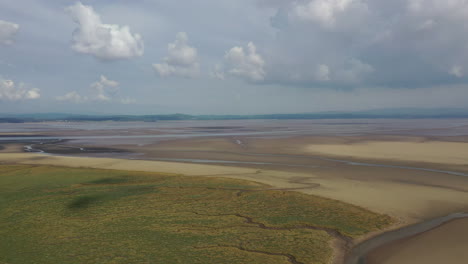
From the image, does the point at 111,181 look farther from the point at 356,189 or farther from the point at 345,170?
the point at 345,170

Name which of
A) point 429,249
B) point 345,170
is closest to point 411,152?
point 345,170

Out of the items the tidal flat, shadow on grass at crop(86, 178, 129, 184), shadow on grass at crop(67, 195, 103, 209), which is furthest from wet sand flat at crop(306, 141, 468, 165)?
shadow on grass at crop(67, 195, 103, 209)

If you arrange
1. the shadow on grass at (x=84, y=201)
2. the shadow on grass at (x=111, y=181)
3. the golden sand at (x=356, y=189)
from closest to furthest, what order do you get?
1. the golden sand at (x=356, y=189)
2. the shadow on grass at (x=84, y=201)
3. the shadow on grass at (x=111, y=181)

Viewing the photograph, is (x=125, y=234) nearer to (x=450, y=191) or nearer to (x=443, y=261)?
(x=443, y=261)

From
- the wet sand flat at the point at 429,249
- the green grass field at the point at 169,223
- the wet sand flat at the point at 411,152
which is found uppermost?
the wet sand flat at the point at 411,152

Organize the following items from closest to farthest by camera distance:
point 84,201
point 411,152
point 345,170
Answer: point 84,201, point 345,170, point 411,152

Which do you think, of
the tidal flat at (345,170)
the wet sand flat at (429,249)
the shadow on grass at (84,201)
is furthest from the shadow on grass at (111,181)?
the wet sand flat at (429,249)

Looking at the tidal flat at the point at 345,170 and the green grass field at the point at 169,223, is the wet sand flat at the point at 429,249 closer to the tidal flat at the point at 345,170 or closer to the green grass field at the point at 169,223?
the tidal flat at the point at 345,170
